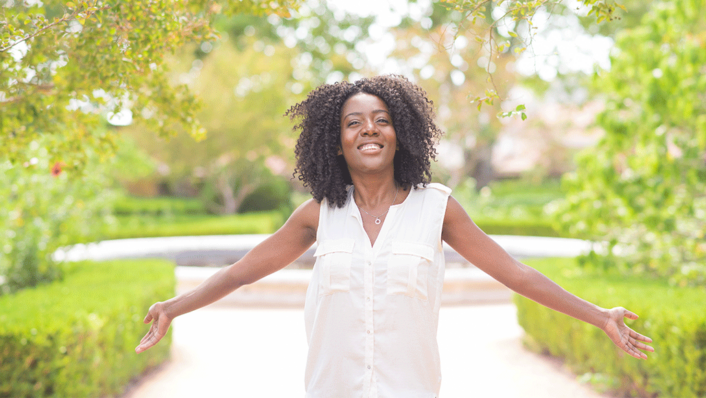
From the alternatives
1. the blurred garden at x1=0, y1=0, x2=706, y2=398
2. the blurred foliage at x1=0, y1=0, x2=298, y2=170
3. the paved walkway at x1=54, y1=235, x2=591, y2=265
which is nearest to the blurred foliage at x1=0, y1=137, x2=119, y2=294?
the blurred garden at x1=0, y1=0, x2=706, y2=398

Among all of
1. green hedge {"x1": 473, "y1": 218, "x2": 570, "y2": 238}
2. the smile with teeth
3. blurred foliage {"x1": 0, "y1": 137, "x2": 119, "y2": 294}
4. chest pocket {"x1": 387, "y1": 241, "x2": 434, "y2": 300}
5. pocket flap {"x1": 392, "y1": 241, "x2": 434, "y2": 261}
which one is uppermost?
the smile with teeth

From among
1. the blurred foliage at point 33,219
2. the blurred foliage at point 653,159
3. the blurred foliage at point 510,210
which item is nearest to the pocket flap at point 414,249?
the blurred foliage at point 653,159

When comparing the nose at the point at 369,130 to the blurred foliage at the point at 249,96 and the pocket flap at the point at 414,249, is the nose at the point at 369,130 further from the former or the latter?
the blurred foliage at the point at 249,96

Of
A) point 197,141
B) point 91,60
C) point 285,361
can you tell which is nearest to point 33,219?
point 197,141

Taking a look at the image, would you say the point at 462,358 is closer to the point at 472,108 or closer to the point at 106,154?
the point at 106,154

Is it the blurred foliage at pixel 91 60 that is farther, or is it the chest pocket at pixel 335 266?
the blurred foliage at pixel 91 60

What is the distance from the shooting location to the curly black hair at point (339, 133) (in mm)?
2127

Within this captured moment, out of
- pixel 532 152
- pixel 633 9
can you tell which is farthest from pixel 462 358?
pixel 532 152

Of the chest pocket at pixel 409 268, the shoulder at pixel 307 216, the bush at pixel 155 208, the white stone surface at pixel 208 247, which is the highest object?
the shoulder at pixel 307 216

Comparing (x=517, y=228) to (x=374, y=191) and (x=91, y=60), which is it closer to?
(x=374, y=191)

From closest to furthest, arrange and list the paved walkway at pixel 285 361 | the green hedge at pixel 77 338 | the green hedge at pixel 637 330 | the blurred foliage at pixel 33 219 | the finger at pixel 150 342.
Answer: the finger at pixel 150 342 → the green hedge at pixel 77 338 → the green hedge at pixel 637 330 → the paved walkway at pixel 285 361 → the blurred foliage at pixel 33 219

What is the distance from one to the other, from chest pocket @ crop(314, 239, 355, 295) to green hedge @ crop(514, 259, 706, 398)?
2728 millimetres

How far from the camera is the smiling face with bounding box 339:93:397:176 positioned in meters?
2.04

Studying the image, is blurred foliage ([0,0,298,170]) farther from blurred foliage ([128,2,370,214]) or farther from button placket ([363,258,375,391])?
blurred foliage ([128,2,370,214])
